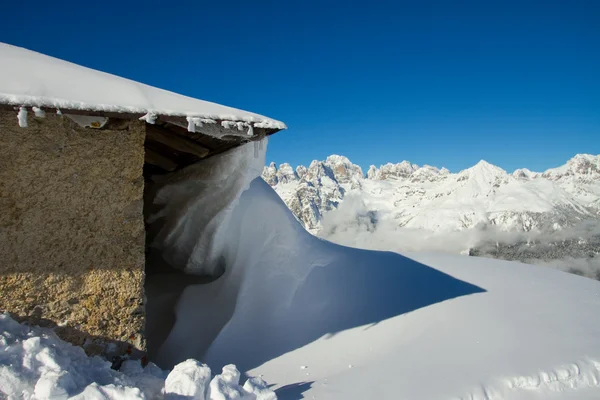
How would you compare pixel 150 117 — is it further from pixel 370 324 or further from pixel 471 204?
pixel 471 204

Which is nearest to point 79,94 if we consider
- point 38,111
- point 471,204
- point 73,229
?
point 38,111

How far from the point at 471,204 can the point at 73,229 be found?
175993 millimetres

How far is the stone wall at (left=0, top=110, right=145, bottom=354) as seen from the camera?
228 centimetres

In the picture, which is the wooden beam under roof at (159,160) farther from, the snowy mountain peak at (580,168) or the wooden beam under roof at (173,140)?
the snowy mountain peak at (580,168)

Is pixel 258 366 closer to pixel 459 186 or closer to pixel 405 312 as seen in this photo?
pixel 405 312

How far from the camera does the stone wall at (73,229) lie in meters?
2.28

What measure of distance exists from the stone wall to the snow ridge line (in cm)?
242

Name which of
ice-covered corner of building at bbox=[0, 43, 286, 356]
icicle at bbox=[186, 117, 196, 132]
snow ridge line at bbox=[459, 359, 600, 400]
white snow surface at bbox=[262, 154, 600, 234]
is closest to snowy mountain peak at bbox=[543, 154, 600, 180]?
white snow surface at bbox=[262, 154, 600, 234]

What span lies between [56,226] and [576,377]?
387cm

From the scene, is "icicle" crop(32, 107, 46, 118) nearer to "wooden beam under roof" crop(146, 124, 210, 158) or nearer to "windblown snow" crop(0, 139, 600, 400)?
"wooden beam under roof" crop(146, 124, 210, 158)

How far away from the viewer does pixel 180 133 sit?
10.2 feet

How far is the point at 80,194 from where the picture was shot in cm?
247

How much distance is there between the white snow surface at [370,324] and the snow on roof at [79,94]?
0.82 metres

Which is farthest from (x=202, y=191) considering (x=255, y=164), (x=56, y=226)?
(x=56, y=226)
